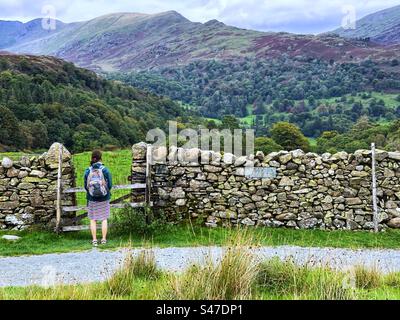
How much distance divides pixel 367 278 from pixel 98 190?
5699mm

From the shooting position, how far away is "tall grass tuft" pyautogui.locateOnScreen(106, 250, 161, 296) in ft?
20.0

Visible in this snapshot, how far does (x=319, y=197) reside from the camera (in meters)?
12.4

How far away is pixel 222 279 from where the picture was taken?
562 cm

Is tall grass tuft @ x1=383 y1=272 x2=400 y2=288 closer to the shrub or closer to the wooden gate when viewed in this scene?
the shrub

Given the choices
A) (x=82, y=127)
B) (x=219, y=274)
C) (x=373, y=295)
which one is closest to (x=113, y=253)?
(x=219, y=274)

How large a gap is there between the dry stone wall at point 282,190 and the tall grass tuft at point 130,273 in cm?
Answer: 493

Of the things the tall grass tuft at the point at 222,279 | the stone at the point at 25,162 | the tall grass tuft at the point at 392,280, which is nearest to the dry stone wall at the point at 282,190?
the stone at the point at 25,162

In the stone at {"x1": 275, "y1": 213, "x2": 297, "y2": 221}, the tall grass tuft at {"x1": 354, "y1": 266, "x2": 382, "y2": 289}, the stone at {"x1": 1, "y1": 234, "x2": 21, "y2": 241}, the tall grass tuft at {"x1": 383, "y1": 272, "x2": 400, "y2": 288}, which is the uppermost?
the tall grass tuft at {"x1": 354, "y1": 266, "x2": 382, "y2": 289}

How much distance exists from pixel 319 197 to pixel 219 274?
733 cm

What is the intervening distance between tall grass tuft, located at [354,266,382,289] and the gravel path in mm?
317

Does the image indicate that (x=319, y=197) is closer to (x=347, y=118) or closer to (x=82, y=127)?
(x=82, y=127)

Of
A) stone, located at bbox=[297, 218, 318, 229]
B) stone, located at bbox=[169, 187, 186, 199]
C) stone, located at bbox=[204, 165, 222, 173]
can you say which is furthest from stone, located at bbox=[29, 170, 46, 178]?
stone, located at bbox=[297, 218, 318, 229]

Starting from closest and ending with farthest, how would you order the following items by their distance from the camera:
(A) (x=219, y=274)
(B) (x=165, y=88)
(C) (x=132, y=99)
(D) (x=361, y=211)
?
(A) (x=219, y=274), (D) (x=361, y=211), (C) (x=132, y=99), (B) (x=165, y=88)

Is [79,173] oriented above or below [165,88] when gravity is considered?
below
